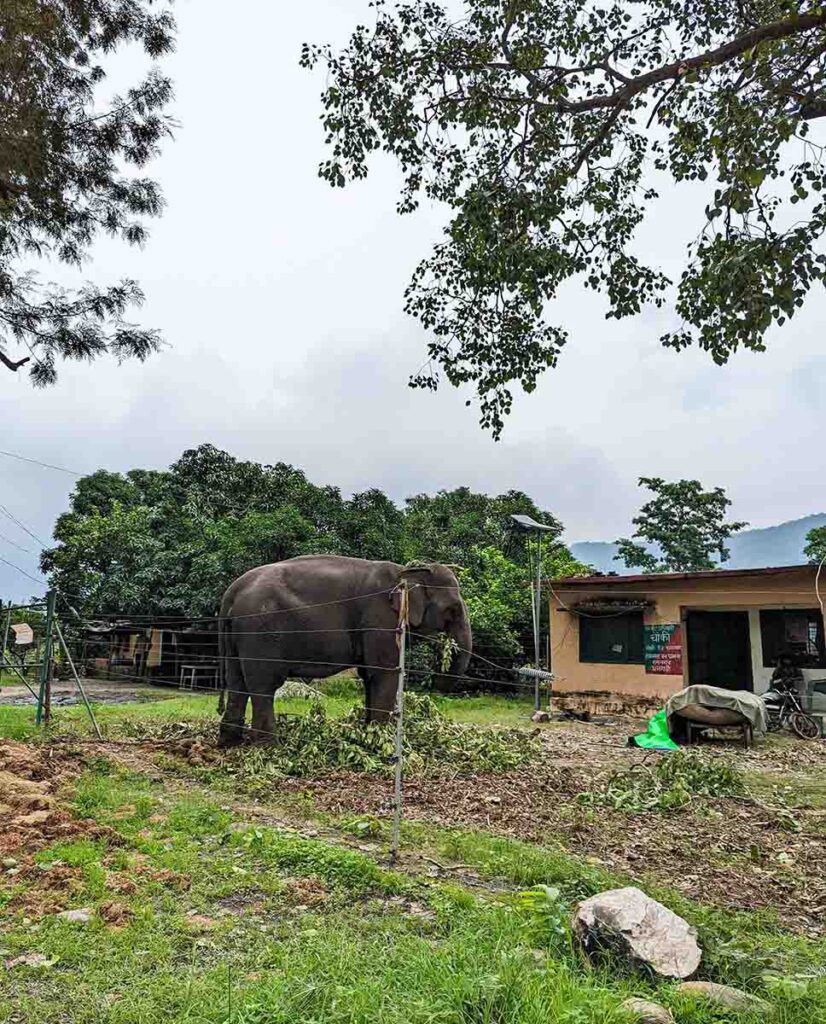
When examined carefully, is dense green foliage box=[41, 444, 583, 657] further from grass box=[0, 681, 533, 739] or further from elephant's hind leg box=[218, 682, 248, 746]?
elephant's hind leg box=[218, 682, 248, 746]

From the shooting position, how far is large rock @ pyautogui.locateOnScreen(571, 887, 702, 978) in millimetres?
3203

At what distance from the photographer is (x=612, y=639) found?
50.2 feet

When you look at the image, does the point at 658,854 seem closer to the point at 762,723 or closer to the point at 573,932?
the point at 573,932

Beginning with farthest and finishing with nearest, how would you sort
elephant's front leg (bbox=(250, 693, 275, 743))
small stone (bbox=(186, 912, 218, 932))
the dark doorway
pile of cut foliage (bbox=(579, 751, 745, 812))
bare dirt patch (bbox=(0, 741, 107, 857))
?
the dark doorway < elephant's front leg (bbox=(250, 693, 275, 743)) < pile of cut foliage (bbox=(579, 751, 745, 812)) < bare dirt patch (bbox=(0, 741, 107, 857)) < small stone (bbox=(186, 912, 218, 932))

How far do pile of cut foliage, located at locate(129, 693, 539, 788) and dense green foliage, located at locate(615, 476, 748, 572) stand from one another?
18.5m

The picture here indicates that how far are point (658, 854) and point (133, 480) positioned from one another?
83.5 feet

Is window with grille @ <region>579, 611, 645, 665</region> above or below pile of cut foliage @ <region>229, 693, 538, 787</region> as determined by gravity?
above

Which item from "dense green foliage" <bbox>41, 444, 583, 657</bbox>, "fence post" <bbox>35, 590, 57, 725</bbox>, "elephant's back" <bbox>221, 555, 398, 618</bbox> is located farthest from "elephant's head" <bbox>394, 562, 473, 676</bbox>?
"dense green foliage" <bbox>41, 444, 583, 657</bbox>

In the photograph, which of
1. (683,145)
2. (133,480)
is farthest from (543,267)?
(133,480)

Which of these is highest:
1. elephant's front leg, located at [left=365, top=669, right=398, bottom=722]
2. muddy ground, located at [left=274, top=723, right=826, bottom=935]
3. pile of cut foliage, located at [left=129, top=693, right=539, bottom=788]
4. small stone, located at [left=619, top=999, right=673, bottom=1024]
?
elephant's front leg, located at [left=365, top=669, right=398, bottom=722]

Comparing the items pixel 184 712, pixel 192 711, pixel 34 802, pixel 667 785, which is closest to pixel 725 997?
pixel 667 785

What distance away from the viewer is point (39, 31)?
741cm

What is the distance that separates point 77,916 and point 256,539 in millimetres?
15463

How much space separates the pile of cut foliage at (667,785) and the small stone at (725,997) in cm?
369
